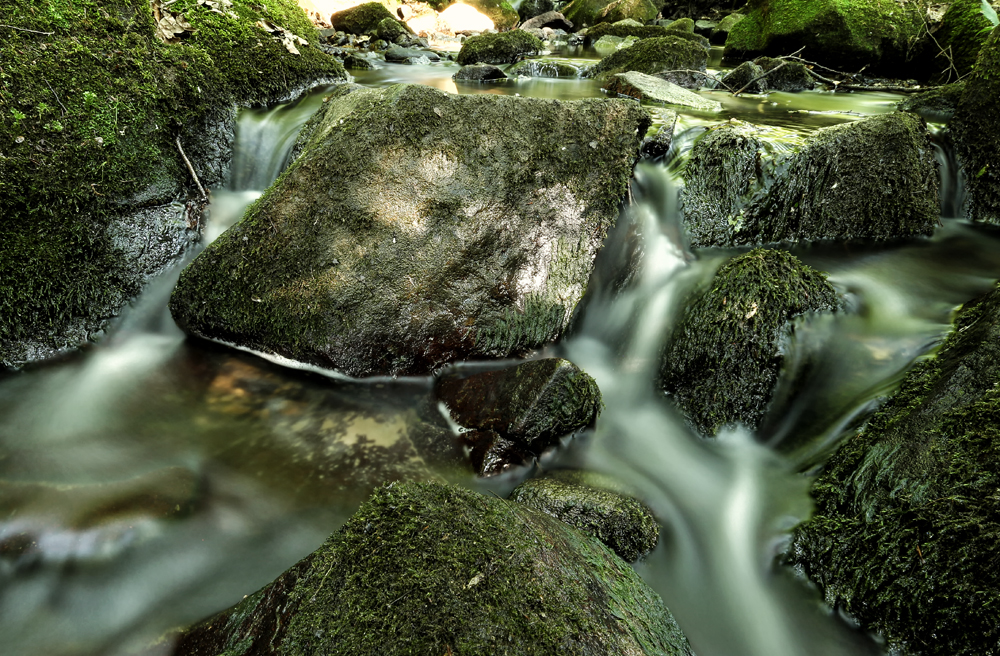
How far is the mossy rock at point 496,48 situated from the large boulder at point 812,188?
9.30 meters

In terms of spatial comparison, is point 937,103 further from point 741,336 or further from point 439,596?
point 439,596

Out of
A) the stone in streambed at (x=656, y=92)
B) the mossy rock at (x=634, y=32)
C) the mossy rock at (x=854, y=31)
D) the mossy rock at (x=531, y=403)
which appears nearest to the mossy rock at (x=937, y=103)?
the stone in streambed at (x=656, y=92)

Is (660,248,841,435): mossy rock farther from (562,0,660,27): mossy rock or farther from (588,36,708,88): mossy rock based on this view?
(562,0,660,27): mossy rock

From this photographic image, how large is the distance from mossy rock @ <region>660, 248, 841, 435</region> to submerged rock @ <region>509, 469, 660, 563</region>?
0.90m

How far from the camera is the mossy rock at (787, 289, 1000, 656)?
1684 millimetres

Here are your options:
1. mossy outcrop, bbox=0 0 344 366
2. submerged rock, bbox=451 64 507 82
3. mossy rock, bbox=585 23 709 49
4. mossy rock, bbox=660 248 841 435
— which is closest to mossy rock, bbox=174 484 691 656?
mossy rock, bbox=660 248 841 435

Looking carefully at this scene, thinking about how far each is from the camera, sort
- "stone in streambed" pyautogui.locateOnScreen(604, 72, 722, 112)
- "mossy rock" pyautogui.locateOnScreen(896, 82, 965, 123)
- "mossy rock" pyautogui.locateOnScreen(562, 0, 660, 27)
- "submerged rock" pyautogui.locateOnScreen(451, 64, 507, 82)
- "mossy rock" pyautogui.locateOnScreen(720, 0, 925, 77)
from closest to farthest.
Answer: "mossy rock" pyautogui.locateOnScreen(896, 82, 965, 123) → "stone in streambed" pyautogui.locateOnScreen(604, 72, 722, 112) → "mossy rock" pyautogui.locateOnScreen(720, 0, 925, 77) → "submerged rock" pyautogui.locateOnScreen(451, 64, 507, 82) → "mossy rock" pyautogui.locateOnScreen(562, 0, 660, 27)

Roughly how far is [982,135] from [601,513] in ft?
→ 16.9

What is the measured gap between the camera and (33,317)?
3277 millimetres

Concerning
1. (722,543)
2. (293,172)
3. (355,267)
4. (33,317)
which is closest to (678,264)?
(722,543)

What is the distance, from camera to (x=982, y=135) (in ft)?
14.5

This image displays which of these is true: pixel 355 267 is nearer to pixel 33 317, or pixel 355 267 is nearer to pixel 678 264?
pixel 33 317

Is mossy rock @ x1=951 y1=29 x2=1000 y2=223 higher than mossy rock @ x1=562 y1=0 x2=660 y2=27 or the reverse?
the reverse

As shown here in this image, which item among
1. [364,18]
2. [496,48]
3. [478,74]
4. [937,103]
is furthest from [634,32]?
[937,103]
